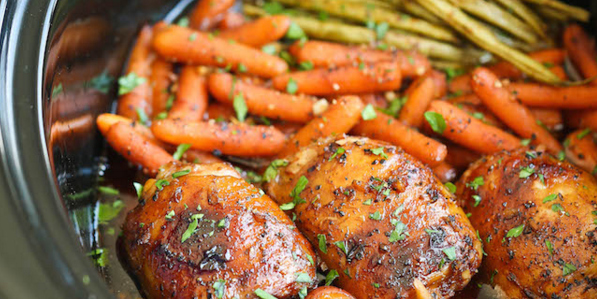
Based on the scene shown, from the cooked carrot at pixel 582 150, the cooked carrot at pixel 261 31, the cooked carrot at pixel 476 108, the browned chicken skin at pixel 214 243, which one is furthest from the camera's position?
the cooked carrot at pixel 261 31

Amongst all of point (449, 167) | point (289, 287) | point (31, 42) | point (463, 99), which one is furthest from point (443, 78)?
point (31, 42)

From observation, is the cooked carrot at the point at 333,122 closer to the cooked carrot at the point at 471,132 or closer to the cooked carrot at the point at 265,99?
the cooked carrot at the point at 265,99

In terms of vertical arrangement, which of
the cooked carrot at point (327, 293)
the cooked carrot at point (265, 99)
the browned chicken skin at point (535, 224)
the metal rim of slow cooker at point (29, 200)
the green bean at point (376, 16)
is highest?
the metal rim of slow cooker at point (29, 200)

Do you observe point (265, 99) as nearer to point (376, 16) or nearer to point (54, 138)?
point (376, 16)

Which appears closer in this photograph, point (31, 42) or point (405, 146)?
point (31, 42)

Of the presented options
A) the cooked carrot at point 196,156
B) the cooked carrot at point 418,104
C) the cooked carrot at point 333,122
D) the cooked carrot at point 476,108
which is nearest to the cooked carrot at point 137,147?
the cooked carrot at point 196,156

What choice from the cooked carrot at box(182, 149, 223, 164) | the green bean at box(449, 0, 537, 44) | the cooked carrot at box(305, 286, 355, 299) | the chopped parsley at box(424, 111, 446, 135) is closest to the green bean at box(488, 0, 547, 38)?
the green bean at box(449, 0, 537, 44)

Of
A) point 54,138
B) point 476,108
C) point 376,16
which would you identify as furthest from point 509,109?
point 54,138

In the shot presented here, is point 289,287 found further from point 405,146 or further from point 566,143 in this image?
point 566,143
